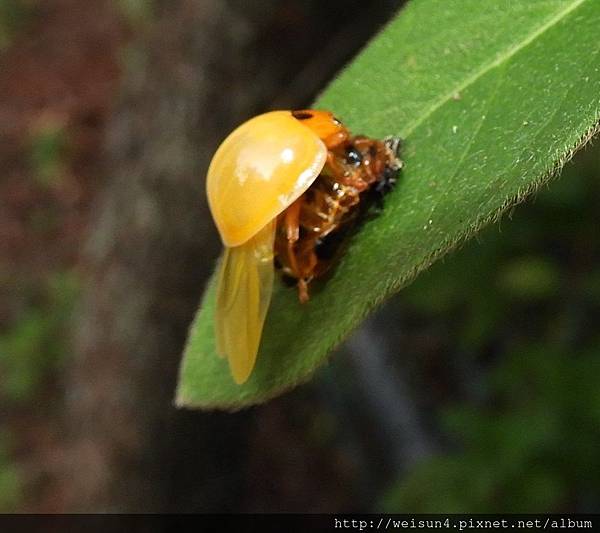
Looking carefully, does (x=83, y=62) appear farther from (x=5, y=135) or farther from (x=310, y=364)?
(x=310, y=364)

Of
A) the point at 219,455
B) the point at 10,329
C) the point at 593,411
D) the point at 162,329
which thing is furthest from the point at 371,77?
the point at 10,329

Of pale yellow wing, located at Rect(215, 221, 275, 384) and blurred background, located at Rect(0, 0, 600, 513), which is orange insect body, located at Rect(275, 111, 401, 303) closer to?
pale yellow wing, located at Rect(215, 221, 275, 384)

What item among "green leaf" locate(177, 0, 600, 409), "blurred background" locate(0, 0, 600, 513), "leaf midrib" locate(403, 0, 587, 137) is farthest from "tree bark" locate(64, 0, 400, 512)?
"leaf midrib" locate(403, 0, 587, 137)

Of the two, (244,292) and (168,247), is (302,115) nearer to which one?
(244,292)

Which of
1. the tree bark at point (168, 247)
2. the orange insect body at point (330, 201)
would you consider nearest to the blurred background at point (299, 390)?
the tree bark at point (168, 247)

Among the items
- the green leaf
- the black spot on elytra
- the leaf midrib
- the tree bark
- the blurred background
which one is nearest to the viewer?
the green leaf
